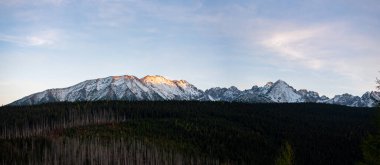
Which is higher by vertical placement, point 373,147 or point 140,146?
point 373,147

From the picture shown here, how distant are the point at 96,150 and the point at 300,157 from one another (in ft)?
262

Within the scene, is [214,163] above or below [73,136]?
below

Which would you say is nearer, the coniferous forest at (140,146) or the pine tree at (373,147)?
the pine tree at (373,147)

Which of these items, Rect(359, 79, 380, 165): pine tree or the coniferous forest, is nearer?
Rect(359, 79, 380, 165): pine tree

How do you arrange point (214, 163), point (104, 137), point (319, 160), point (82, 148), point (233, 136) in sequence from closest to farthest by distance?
point (82, 148), point (214, 163), point (104, 137), point (319, 160), point (233, 136)

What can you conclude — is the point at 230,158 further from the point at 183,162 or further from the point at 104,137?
the point at 104,137

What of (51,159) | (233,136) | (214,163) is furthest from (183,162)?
(233,136)

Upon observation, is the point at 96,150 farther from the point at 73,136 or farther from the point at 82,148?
the point at 73,136

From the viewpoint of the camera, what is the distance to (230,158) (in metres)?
171

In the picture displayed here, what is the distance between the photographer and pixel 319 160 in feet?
597

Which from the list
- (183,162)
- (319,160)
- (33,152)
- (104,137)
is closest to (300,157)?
(319,160)

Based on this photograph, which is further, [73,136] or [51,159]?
[73,136]

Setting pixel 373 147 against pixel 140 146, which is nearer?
pixel 373 147

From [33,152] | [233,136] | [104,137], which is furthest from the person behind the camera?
[233,136]
